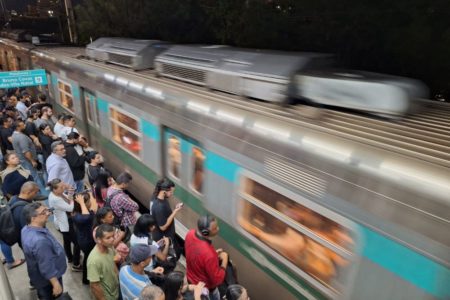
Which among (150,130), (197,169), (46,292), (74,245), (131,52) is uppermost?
(131,52)

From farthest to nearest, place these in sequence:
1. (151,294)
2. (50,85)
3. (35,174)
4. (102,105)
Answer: (50,85) < (102,105) < (35,174) < (151,294)

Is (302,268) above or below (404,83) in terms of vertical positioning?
below

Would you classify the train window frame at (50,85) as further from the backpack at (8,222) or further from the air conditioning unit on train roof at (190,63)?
the backpack at (8,222)

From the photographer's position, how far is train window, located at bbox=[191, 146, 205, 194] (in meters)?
4.11

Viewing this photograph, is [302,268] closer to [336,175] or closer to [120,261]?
[336,175]

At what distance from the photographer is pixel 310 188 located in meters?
2.70

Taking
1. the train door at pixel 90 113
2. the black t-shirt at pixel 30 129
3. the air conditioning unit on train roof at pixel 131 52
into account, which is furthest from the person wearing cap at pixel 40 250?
the black t-shirt at pixel 30 129

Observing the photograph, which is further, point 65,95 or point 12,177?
point 65,95

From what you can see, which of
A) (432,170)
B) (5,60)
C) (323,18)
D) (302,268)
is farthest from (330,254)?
(5,60)

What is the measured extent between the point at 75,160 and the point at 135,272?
339 cm

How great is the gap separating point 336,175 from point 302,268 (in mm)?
889

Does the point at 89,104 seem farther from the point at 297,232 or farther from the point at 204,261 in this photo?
the point at 297,232

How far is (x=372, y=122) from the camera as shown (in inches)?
117

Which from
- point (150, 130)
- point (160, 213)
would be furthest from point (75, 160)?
point (160, 213)
